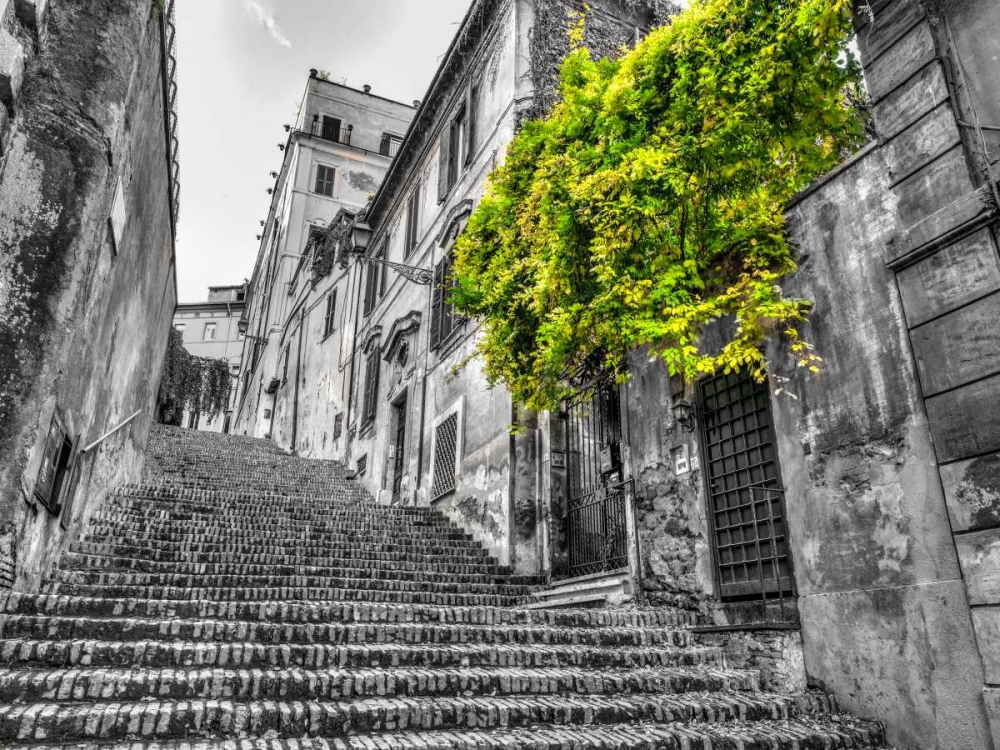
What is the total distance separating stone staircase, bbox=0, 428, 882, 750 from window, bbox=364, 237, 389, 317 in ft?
39.0

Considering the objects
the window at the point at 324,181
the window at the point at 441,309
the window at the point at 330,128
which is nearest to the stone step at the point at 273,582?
the window at the point at 441,309

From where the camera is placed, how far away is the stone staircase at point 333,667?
3.72 metres

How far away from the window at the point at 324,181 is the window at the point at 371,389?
1777cm

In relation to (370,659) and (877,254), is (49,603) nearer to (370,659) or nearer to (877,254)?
(370,659)

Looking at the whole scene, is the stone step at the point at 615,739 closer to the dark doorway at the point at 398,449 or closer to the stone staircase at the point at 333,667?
the stone staircase at the point at 333,667

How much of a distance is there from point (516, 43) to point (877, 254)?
951 centimetres

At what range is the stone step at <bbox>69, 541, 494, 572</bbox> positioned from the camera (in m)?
7.18

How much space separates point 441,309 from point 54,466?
9.79 metres

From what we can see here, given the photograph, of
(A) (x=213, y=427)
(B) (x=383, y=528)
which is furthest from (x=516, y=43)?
(A) (x=213, y=427)

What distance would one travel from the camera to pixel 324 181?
3400cm

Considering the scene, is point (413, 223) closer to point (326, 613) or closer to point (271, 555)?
point (271, 555)

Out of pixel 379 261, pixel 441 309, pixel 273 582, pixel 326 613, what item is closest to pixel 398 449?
pixel 441 309

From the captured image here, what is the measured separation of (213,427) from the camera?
42.6m

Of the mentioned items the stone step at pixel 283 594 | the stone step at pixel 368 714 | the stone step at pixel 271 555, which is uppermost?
the stone step at pixel 271 555
